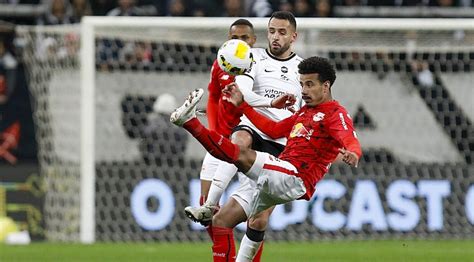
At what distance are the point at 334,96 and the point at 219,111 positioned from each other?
5.24 metres

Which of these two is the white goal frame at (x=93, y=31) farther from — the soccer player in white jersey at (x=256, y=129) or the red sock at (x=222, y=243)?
the red sock at (x=222, y=243)

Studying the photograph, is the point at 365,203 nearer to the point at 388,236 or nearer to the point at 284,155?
the point at 388,236

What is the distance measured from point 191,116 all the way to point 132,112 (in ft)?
23.1

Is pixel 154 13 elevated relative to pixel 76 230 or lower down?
elevated

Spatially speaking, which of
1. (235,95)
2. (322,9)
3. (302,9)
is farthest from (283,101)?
(322,9)

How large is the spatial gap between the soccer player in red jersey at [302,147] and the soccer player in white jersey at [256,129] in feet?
0.98

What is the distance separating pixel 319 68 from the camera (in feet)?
31.2

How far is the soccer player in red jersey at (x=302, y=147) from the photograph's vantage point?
9156 mm

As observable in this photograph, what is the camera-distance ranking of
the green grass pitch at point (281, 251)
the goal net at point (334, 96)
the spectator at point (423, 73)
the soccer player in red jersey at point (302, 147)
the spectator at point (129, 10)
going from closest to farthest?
the soccer player in red jersey at point (302, 147)
the green grass pitch at point (281, 251)
the goal net at point (334, 96)
the spectator at point (423, 73)
the spectator at point (129, 10)

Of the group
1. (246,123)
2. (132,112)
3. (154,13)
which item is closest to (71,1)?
(154,13)

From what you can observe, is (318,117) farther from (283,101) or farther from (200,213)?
(200,213)

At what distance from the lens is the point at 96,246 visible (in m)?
14.5

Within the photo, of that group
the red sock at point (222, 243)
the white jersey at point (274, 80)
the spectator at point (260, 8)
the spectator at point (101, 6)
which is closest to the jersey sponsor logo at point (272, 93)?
the white jersey at point (274, 80)

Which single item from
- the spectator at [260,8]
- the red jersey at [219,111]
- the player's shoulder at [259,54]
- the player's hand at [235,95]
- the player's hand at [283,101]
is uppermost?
the player's shoulder at [259,54]
